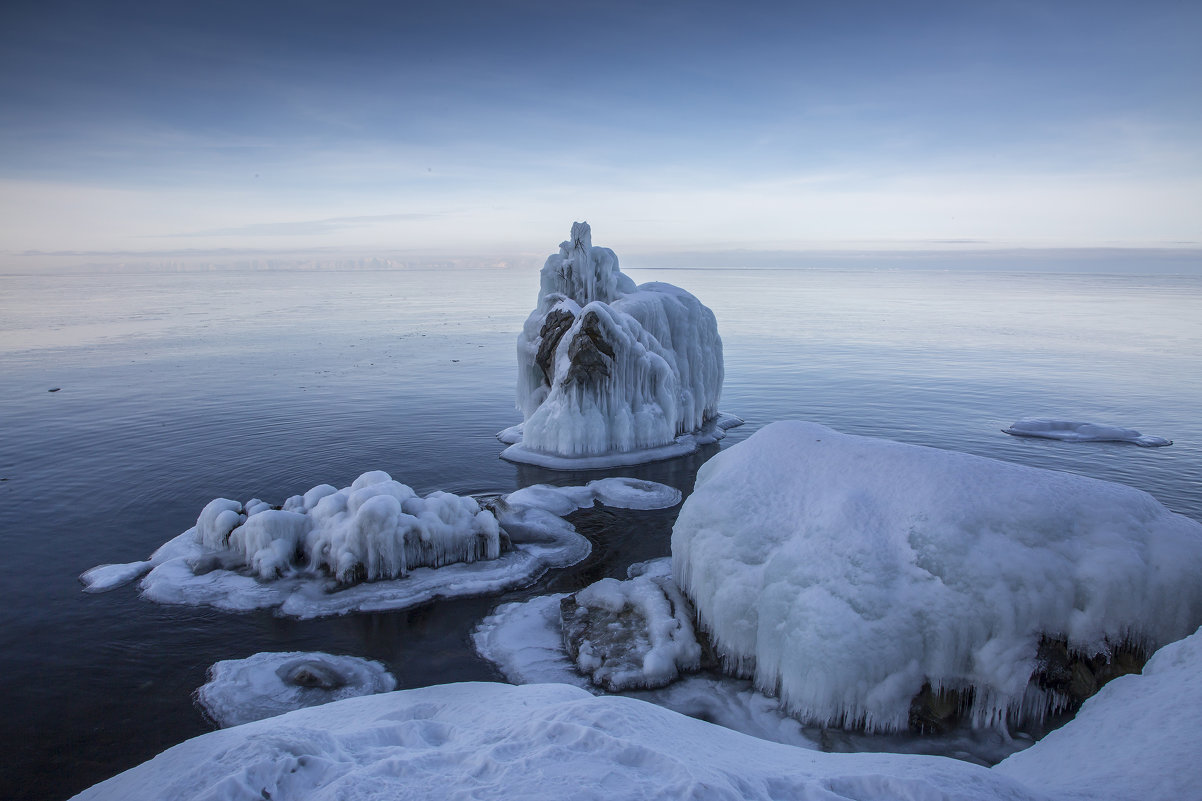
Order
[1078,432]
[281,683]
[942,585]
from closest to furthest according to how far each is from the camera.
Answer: [942,585], [281,683], [1078,432]

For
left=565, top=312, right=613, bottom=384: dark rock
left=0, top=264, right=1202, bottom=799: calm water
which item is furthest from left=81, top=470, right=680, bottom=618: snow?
left=565, top=312, right=613, bottom=384: dark rock

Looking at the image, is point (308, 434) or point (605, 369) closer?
point (605, 369)

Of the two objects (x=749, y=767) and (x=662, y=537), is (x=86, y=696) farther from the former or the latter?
(x=662, y=537)

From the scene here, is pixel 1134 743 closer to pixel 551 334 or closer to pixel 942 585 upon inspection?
pixel 942 585

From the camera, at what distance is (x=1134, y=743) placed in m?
9.17

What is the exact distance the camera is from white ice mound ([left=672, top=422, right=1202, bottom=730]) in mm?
12086

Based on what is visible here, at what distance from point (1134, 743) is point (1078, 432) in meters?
31.4

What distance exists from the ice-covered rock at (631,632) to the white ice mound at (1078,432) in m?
27.5

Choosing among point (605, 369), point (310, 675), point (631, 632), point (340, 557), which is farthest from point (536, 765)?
point (605, 369)

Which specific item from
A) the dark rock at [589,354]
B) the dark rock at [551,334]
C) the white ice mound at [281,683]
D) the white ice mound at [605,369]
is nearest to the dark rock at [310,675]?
the white ice mound at [281,683]

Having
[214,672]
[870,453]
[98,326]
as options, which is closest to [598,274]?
[870,453]

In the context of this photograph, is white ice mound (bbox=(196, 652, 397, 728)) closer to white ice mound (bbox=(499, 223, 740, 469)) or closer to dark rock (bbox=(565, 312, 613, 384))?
white ice mound (bbox=(499, 223, 740, 469))

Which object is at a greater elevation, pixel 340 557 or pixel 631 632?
pixel 340 557

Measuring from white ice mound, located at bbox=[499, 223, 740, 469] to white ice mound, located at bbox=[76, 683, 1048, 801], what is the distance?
20326 millimetres
